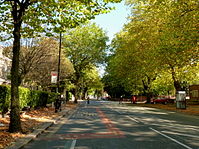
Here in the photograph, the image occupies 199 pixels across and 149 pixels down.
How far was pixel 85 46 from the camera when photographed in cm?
4609

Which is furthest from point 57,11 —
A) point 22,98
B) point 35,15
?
point 22,98

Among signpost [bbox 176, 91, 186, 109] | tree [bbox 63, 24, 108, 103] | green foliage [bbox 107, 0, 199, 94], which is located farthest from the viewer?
tree [bbox 63, 24, 108, 103]

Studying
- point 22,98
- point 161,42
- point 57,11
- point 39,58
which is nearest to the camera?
point 57,11

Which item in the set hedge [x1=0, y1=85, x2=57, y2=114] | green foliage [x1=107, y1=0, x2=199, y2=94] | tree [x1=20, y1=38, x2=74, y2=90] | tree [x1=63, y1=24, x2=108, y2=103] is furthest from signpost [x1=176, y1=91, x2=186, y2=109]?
tree [x1=63, y1=24, x2=108, y2=103]

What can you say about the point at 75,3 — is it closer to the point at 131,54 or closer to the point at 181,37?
the point at 181,37

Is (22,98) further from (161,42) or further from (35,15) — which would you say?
(161,42)

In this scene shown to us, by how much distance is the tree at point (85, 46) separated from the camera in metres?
45.1

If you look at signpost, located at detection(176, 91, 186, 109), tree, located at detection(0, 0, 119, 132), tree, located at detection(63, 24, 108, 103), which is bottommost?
signpost, located at detection(176, 91, 186, 109)

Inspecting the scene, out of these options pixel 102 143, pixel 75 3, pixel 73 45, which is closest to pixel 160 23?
pixel 73 45

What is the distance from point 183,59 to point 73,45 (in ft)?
84.4

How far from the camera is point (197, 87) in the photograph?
47844 mm

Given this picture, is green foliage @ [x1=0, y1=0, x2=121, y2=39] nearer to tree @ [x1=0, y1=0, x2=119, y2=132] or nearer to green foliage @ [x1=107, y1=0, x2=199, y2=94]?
tree @ [x1=0, y1=0, x2=119, y2=132]

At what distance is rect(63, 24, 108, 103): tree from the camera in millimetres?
45125

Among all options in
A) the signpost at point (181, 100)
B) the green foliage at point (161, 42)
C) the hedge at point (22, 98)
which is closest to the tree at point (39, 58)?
the hedge at point (22, 98)
